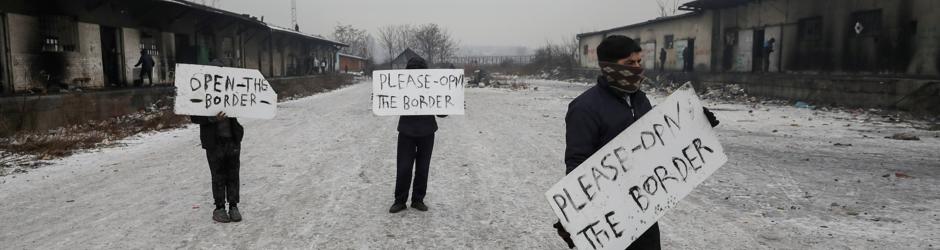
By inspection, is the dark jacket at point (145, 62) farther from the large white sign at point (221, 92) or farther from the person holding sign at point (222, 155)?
the person holding sign at point (222, 155)

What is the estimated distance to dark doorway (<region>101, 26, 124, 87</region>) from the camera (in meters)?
18.3

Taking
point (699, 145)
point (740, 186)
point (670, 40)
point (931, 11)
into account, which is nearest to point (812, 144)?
point (740, 186)

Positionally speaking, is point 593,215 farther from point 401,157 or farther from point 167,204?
point 167,204

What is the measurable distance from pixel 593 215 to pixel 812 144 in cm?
862

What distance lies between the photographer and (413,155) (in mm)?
5445

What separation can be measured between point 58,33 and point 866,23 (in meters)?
22.8

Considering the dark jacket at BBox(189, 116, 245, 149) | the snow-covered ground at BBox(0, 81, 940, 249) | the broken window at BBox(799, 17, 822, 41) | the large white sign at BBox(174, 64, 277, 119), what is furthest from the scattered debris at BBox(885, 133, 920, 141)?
the broken window at BBox(799, 17, 822, 41)

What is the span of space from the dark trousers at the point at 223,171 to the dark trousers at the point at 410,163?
1.34 metres

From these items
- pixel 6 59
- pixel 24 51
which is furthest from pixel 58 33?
pixel 6 59

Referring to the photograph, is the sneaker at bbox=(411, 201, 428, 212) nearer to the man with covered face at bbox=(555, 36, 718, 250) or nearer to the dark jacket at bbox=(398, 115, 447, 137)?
the dark jacket at bbox=(398, 115, 447, 137)

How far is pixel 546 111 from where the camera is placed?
17375 millimetres

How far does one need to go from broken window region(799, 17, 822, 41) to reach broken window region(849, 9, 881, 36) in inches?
64.6

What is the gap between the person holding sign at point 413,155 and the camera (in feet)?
17.7

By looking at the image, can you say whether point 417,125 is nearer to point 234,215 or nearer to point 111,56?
point 234,215
